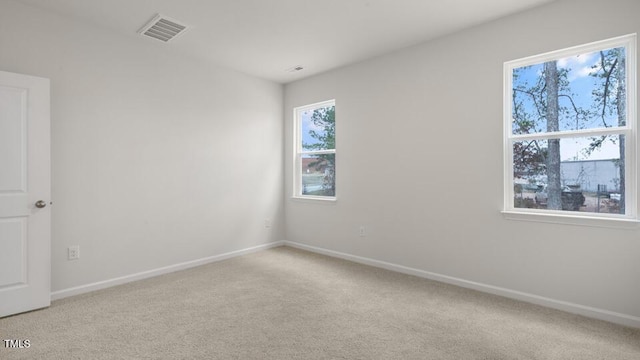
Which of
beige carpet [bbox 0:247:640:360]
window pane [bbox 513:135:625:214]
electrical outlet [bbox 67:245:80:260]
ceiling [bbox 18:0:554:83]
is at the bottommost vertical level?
beige carpet [bbox 0:247:640:360]

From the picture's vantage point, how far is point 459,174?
10.5 ft

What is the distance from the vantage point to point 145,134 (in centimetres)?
347

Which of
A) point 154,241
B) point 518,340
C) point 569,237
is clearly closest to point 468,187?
point 569,237

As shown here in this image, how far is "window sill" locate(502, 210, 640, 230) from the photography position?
237 centimetres

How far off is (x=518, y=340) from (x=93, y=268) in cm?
382

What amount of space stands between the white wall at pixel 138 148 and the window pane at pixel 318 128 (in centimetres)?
67

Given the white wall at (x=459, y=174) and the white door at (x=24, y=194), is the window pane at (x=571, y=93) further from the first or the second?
the white door at (x=24, y=194)

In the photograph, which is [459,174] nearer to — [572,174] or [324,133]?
[572,174]

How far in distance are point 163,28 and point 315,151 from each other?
2.49m

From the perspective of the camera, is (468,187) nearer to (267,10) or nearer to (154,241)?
(267,10)

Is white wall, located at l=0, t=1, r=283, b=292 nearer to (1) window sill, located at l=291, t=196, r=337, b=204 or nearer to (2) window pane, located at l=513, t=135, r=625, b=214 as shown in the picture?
(1) window sill, located at l=291, t=196, r=337, b=204

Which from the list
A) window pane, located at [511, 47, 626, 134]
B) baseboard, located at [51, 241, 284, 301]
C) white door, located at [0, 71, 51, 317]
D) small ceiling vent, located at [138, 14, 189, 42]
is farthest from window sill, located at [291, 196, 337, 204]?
white door, located at [0, 71, 51, 317]

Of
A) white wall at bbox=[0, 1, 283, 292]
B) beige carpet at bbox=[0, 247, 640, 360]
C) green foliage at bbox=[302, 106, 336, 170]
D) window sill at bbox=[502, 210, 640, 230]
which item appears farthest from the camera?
green foliage at bbox=[302, 106, 336, 170]

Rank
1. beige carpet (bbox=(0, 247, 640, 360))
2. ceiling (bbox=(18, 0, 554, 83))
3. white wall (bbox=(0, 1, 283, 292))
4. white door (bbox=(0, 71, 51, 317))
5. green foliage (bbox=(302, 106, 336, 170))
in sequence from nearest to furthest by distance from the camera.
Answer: beige carpet (bbox=(0, 247, 640, 360)), white door (bbox=(0, 71, 51, 317)), ceiling (bbox=(18, 0, 554, 83)), white wall (bbox=(0, 1, 283, 292)), green foliage (bbox=(302, 106, 336, 170))
